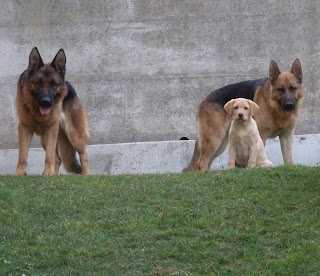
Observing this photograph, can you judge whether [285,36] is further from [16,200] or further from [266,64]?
[16,200]

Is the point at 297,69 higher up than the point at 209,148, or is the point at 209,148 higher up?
the point at 297,69

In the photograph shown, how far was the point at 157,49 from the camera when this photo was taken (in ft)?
51.1

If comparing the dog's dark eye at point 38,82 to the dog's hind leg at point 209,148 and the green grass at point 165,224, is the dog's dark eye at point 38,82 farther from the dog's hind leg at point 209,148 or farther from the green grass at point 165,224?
the dog's hind leg at point 209,148

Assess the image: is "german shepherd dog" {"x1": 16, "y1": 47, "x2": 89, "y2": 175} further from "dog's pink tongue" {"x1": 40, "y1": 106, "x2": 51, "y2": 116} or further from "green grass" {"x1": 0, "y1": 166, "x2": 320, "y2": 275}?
"green grass" {"x1": 0, "y1": 166, "x2": 320, "y2": 275}

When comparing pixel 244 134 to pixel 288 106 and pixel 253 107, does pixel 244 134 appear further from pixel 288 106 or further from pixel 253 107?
pixel 288 106

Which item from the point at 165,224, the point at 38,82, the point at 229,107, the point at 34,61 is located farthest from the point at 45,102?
the point at 165,224

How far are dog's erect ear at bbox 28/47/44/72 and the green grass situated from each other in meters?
1.94

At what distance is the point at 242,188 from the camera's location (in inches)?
393

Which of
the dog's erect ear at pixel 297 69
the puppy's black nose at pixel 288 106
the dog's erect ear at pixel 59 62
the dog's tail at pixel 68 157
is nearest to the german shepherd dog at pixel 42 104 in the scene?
the dog's erect ear at pixel 59 62

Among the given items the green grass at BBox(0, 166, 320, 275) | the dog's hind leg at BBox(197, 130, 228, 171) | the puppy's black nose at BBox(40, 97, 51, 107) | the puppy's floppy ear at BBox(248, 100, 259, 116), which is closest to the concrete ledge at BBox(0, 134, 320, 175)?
the dog's hind leg at BBox(197, 130, 228, 171)

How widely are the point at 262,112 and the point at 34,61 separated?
334 cm

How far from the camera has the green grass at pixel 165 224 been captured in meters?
8.00

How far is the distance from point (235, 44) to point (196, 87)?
965 millimetres

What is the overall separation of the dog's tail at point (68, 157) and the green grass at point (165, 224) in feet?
7.85
